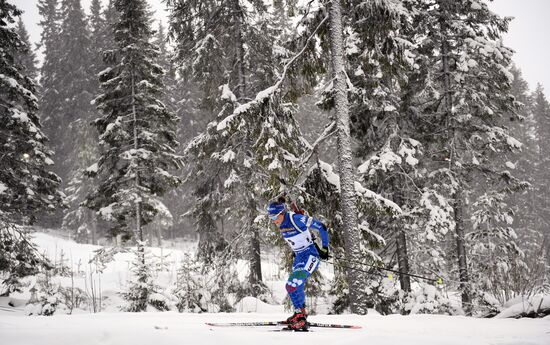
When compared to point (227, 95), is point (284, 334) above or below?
below

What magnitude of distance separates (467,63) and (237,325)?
484 inches

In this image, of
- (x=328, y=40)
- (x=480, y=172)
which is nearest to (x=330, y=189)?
(x=328, y=40)

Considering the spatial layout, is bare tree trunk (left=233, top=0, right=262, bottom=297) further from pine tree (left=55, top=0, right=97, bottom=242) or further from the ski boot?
pine tree (left=55, top=0, right=97, bottom=242)

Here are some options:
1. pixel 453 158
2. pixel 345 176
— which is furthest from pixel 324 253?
pixel 453 158

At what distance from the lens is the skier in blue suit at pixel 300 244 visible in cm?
628

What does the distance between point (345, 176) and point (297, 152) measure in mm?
1751

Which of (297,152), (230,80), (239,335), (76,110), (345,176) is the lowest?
(239,335)

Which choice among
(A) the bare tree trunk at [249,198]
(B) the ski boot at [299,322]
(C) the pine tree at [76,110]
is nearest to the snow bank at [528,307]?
(B) the ski boot at [299,322]

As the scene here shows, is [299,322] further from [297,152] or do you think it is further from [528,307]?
[297,152]

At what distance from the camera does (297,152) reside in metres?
9.89

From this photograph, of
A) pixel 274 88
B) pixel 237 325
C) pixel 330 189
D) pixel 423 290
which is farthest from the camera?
pixel 423 290

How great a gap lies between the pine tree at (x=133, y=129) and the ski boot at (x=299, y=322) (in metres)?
10.9

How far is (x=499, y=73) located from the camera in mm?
13531

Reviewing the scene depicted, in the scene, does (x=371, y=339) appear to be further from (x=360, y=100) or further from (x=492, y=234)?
(x=492, y=234)
